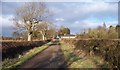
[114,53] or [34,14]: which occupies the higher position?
[34,14]

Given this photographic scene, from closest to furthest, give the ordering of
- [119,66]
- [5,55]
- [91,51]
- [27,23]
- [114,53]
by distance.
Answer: [119,66], [114,53], [5,55], [91,51], [27,23]

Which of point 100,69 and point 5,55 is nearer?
point 100,69

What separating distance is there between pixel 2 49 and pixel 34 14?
36.3 m

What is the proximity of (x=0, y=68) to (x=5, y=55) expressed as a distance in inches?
284

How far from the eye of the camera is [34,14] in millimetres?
57094

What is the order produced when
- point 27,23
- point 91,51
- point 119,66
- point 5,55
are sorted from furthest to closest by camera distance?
point 27,23, point 91,51, point 5,55, point 119,66

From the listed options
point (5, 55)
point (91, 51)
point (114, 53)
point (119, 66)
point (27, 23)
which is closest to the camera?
point (119, 66)

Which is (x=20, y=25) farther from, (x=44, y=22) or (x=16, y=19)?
(x=44, y=22)

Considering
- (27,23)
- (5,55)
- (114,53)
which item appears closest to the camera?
(114,53)

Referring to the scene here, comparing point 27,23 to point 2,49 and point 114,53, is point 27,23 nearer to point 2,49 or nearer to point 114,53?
point 2,49

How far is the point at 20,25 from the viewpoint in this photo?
56844mm

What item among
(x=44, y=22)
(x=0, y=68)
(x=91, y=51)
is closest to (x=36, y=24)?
(x=44, y=22)

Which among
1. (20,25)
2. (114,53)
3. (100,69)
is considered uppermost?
(20,25)

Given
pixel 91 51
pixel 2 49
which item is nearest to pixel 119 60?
pixel 91 51
